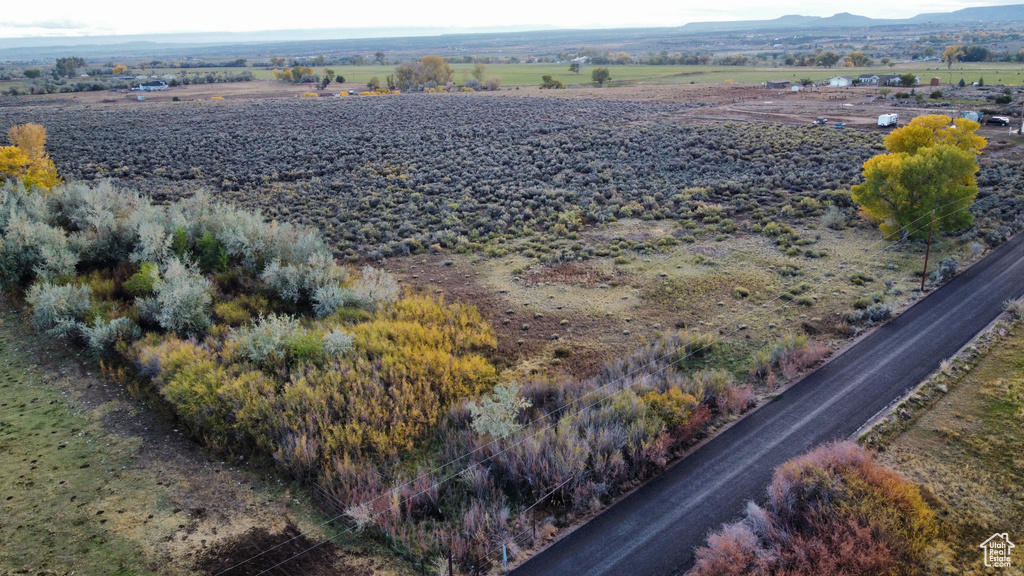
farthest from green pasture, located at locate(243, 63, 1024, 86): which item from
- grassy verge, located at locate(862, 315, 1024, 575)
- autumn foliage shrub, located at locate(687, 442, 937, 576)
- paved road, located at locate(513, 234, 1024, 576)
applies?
autumn foliage shrub, located at locate(687, 442, 937, 576)

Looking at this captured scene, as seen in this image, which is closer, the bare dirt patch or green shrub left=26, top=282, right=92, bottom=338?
the bare dirt patch

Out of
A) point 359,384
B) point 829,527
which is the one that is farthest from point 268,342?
point 829,527

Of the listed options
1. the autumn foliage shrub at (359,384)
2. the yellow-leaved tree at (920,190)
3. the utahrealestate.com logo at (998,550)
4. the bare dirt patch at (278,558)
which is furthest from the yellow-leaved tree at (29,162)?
the yellow-leaved tree at (920,190)

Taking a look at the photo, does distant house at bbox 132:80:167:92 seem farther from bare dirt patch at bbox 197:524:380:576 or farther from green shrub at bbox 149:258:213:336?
bare dirt patch at bbox 197:524:380:576

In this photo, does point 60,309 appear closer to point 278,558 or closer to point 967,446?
point 278,558

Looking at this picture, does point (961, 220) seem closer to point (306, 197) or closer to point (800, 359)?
point (800, 359)

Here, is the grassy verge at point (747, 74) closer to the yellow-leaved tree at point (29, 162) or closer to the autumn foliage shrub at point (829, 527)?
the yellow-leaved tree at point (29, 162)
